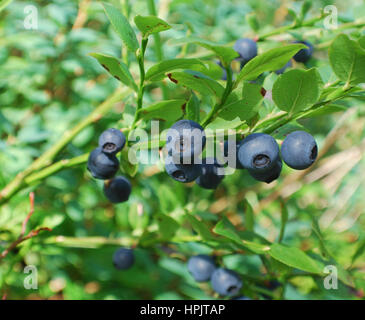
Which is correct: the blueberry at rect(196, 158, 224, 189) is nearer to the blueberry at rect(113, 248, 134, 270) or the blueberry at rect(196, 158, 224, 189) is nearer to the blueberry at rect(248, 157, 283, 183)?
the blueberry at rect(248, 157, 283, 183)

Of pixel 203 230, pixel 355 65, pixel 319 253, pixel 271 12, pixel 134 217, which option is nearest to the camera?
pixel 355 65

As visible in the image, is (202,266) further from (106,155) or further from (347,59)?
(347,59)

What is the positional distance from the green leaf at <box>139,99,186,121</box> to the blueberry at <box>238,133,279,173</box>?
0.55 feet

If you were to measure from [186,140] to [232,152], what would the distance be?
6.8 inches

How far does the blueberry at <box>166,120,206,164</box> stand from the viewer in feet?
2.37

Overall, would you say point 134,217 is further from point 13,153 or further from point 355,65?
point 355,65

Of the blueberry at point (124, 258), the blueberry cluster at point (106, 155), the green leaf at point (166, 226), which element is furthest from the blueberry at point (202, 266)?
the blueberry cluster at point (106, 155)

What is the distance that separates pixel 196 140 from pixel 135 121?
210 millimetres

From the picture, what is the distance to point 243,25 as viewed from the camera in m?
1.93

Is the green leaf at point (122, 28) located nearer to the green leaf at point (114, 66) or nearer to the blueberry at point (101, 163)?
the green leaf at point (114, 66)

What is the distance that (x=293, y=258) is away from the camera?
37.5 inches

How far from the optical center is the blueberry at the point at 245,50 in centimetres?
107

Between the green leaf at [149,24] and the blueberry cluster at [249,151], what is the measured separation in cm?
18

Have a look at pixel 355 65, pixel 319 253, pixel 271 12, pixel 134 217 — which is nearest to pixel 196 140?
pixel 355 65
